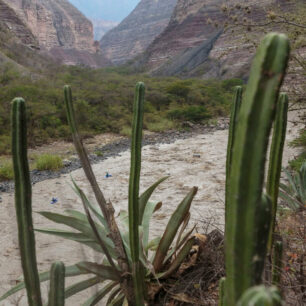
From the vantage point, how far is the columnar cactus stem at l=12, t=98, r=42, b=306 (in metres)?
0.77

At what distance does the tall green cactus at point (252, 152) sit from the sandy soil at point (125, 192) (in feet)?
3.81

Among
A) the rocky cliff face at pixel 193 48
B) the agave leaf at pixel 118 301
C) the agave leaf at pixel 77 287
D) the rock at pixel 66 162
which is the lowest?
the agave leaf at pixel 118 301

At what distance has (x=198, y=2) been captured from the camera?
4853cm

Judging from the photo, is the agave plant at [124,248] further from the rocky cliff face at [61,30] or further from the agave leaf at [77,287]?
the rocky cliff face at [61,30]

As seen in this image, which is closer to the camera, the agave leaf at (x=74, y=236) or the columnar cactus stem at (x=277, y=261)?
the columnar cactus stem at (x=277, y=261)

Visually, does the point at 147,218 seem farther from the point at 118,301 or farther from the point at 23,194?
the point at 23,194

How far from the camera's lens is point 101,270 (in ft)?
4.15

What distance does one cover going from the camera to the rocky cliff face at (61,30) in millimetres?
54044

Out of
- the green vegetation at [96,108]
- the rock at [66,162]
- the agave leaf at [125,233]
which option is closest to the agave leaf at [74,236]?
the agave leaf at [125,233]

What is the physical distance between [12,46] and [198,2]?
33407 millimetres

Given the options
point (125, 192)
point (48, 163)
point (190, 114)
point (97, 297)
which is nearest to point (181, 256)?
point (97, 297)

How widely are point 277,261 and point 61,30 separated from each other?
234 ft

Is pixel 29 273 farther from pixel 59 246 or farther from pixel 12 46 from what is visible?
pixel 12 46

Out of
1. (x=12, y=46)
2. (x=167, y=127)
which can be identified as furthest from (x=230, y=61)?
(x=167, y=127)
